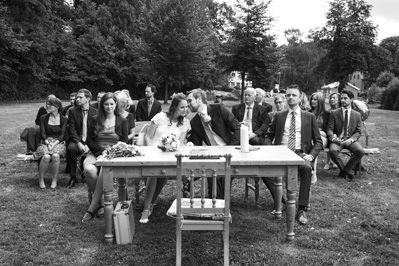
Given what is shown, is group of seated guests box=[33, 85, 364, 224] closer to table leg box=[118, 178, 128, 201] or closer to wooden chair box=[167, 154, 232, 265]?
table leg box=[118, 178, 128, 201]

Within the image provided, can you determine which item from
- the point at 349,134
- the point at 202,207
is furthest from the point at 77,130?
the point at 349,134

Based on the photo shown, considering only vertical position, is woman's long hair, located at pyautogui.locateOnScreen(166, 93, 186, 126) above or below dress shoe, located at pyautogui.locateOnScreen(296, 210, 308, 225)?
above

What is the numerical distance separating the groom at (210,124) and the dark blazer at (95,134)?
1046 millimetres

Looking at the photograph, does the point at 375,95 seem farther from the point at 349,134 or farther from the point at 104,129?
the point at 104,129

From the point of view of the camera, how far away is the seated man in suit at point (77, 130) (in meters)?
6.89

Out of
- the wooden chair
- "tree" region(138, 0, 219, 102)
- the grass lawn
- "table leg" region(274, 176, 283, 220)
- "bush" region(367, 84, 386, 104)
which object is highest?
"tree" region(138, 0, 219, 102)

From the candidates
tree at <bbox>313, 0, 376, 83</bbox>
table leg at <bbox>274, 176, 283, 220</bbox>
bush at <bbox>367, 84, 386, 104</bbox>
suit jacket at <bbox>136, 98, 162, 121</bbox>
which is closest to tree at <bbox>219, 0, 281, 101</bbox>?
tree at <bbox>313, 0, 376, 83</bbox>

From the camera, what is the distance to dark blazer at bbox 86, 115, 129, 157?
590cm

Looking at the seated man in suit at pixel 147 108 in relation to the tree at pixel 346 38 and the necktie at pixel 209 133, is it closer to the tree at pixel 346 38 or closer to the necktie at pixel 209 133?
the necktie at pixel 209 133

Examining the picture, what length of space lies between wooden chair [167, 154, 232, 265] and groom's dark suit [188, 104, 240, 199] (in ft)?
6.73

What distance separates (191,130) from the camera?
6.02 meters

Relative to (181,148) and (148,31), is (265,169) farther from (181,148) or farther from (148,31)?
(148,31)

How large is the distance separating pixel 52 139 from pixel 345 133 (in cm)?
580

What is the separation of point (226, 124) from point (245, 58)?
22.9m
